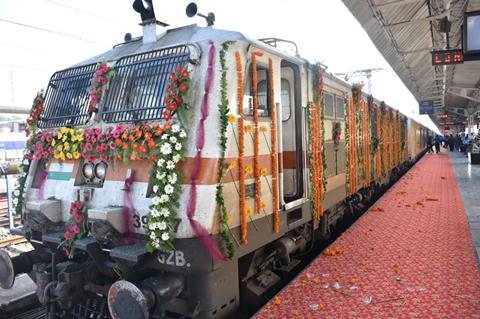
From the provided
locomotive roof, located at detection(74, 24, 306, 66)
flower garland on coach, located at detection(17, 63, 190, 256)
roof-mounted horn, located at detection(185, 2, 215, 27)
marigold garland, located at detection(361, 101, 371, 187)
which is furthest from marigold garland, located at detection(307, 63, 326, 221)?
marigold garland, located at detection(361, 101, 371, 187)

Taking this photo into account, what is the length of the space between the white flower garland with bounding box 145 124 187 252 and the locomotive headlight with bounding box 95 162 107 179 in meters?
0.96

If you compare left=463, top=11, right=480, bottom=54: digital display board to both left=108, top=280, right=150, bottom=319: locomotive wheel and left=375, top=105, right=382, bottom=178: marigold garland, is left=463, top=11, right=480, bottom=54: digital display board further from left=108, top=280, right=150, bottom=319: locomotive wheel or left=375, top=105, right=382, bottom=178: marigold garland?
left=108, top=280, right=150, bottom=319: locomotive wheel

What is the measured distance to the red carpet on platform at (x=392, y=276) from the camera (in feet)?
13.9

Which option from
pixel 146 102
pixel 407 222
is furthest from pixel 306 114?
pixel 407 222

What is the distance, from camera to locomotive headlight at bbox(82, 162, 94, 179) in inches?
174

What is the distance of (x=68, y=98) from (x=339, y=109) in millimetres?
4734

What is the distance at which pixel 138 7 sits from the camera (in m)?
4.74

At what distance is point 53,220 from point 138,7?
8.75ft

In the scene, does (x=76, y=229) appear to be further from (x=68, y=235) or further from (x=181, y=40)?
(x=181, y=40)

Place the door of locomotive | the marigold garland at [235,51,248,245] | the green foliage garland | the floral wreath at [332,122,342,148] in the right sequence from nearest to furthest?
the green foliage garland, the marigold garland at [235,51,248,245], the door of locomotive, the floral wreath at [332,122,342,148]

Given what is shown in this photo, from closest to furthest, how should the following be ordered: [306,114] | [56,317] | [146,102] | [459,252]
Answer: [146,102], [56,317], [306,114], [459,252]

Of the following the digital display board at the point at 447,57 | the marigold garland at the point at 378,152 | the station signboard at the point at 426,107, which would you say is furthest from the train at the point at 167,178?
the station signboard at the point at 426,107

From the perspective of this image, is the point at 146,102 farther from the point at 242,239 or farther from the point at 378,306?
the point at 378,306

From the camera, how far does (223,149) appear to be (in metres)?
3.69
